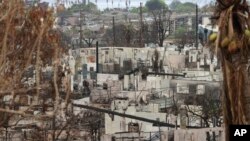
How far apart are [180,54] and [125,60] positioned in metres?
1.89

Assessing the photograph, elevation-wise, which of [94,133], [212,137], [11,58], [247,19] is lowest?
[94,133]

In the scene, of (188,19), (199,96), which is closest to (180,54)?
(199,96)

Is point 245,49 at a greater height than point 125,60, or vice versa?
point 245,49

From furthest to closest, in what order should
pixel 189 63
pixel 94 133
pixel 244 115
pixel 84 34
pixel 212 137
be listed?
pixel 84 34
pixel 189 63
pixel 94 133
pixel 212 137
pixel 244 115

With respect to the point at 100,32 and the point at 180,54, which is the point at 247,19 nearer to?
the point at 180,54

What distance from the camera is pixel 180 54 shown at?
18781 millimetres

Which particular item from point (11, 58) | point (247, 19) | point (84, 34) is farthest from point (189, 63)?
point (247, 19)

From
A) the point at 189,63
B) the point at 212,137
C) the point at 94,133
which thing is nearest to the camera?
the point at 212,137

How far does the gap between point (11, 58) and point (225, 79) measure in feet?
12.8

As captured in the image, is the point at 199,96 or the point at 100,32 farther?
the point at 100,32

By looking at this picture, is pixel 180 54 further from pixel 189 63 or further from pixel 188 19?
pixel 188 19

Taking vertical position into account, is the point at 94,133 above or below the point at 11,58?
below

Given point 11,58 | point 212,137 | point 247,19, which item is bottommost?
point 212,137

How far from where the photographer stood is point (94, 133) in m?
10.1
